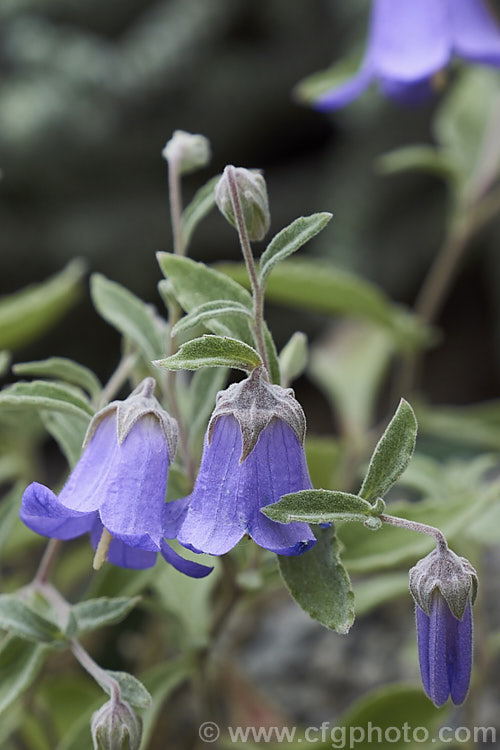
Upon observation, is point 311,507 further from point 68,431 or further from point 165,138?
point 165,138

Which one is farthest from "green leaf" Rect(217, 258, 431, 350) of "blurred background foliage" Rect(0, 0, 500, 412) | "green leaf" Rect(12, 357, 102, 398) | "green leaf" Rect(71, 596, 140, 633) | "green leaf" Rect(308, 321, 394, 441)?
"blurred background foliage" Rect(0, 0, 500, 412)

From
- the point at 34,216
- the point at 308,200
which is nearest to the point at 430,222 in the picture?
the point at 308,200

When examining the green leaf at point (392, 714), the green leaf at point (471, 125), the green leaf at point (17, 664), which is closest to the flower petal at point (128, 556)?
the green leaf at point (17, 664)

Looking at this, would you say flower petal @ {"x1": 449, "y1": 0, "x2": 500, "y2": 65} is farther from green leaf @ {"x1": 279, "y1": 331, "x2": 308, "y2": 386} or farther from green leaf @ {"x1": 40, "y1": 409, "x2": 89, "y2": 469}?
green leaf @ {"x1": 40, "y1": 409, "x2": 89, "y2": 469}

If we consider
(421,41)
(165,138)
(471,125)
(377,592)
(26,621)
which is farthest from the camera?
(165,138)

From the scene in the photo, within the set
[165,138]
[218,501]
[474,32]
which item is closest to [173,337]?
[218,501]

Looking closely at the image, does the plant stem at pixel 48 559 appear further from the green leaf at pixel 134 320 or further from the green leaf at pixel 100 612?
the green leaf at pixel 134 320
